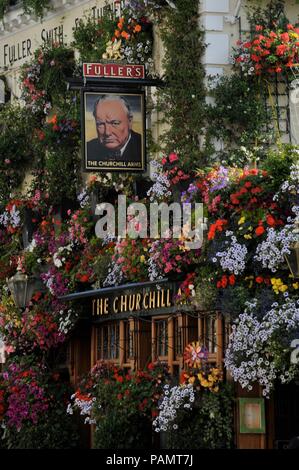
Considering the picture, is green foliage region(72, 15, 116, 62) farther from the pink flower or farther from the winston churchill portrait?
the pink flower

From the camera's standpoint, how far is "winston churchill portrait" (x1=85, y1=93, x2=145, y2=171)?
19406 mm

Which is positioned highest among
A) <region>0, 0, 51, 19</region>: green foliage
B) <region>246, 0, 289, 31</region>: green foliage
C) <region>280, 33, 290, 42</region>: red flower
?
<region>0, 0, 51, 19</region>: green foliage

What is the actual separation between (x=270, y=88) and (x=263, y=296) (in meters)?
3.62

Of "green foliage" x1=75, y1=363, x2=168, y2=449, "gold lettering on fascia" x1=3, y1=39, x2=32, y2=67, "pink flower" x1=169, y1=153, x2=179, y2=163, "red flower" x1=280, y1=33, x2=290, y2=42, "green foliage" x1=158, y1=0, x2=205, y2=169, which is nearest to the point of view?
"green foliage" x1=75, y1=363, x2=168, y2=449

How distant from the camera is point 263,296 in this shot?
16953mm

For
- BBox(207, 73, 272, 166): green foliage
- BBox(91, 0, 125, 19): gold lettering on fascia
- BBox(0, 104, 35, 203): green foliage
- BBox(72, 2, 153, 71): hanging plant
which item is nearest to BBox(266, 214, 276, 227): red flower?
BBox(207, 73, 272, 166): green foliage

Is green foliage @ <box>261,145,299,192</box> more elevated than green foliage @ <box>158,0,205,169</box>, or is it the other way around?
green foliage @ <box>158,0,205,169</box>

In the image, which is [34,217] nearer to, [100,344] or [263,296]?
[100,344]

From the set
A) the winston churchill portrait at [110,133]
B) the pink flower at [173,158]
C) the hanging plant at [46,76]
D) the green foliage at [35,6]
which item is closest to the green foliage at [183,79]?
the pink flower at [173,158]

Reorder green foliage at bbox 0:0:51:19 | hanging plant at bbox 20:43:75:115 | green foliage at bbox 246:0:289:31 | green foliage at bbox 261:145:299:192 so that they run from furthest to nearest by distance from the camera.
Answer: green foliage at bbox 0:0:51:19
hanging plant at bbox 20:43:75:115
green foliage at bbox 246:0:289:31
green foliage at bbox 261:145:299:192

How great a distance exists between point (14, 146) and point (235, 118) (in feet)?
18.9

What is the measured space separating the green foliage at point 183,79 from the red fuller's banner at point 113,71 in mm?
369

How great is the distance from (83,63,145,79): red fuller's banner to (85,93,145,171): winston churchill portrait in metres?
0.26

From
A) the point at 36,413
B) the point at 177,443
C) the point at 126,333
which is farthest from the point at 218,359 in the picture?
the point at 36,413
